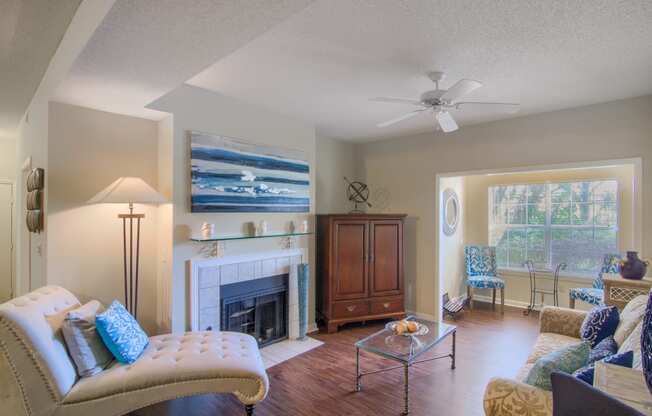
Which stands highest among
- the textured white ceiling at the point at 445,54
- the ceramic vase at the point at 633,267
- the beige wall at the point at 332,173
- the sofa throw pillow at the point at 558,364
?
the textured white ceiling at the point at 445,54

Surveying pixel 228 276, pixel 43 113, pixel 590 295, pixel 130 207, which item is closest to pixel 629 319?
pixel 590 295

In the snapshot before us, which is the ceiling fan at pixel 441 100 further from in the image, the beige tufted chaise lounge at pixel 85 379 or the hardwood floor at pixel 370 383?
the hardwood floor at pixel 370 383

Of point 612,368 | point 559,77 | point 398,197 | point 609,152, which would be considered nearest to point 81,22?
point 612,368

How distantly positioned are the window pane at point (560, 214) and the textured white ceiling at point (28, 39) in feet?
19.6

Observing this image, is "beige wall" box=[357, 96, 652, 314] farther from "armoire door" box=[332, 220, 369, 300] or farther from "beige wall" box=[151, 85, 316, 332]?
"beige wall" box=[151, 85, 316, 332]

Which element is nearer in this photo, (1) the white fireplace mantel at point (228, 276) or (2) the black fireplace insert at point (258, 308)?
(1) the white fireplace mantel at point (228, 276)

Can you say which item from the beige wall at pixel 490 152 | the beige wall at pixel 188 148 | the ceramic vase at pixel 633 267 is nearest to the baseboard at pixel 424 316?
the beige wall at pixel 490 152

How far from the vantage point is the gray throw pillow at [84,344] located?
2000 millimetres

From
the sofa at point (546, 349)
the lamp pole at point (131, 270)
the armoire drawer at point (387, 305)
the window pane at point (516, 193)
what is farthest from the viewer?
the window pane at point (516, 193)

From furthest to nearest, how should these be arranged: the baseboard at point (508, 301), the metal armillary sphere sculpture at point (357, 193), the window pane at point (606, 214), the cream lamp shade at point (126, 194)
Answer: the baseboard at point (508, 301) → the metal armillary sphere sculpture at point (357, 193) → the window pane at point (606, 214) → the cream lamp shade at point (126, 194)

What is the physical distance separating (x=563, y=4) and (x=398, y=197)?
3337mm

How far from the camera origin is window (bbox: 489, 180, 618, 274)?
→ 4746 mm

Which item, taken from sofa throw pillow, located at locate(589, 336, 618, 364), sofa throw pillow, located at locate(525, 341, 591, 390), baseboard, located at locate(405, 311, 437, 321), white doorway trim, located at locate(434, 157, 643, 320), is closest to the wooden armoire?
baseboard, located at locate(405, 311, 437, 321)

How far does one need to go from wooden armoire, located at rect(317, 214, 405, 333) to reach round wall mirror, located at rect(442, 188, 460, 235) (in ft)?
2.79
